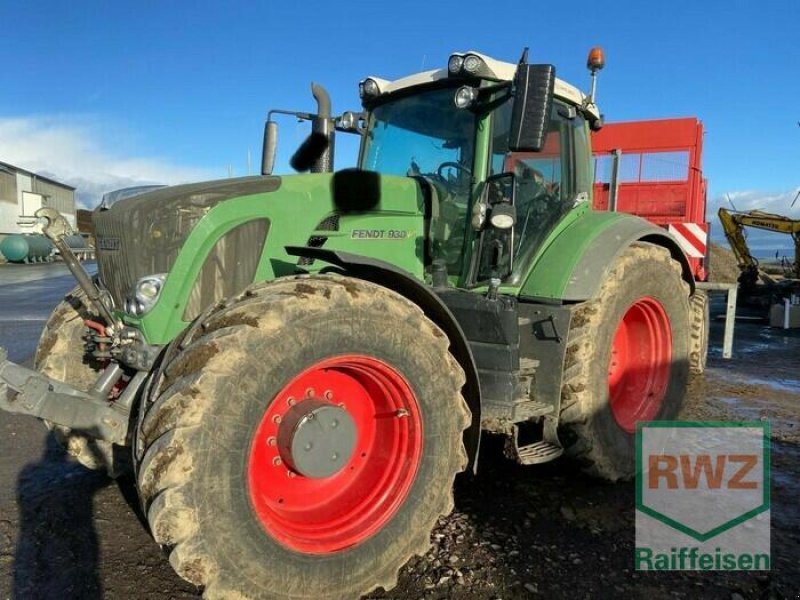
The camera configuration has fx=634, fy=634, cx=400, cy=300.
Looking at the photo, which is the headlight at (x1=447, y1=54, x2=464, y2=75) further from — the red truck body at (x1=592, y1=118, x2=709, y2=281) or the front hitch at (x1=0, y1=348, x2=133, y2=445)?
the red truck body at (x1=592, y1=118, x2=709, y2=281)

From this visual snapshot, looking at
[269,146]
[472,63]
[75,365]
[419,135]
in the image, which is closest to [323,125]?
[269,146]

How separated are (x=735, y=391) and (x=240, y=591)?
18.6ft

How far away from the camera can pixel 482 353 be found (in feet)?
11.3

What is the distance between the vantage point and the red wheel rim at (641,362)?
4.43 metres

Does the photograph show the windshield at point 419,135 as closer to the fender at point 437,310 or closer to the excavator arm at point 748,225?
the fender at point 437,310

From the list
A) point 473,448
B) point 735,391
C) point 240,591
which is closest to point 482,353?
point 473,448

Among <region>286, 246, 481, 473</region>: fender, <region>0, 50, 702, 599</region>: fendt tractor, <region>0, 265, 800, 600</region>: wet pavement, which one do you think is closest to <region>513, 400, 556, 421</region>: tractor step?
<region>0, 50, 702, 599</region>: fendt tractor

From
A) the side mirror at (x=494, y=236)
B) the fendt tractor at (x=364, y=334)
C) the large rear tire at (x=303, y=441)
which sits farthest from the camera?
the side mirror at (x=494, y=236)

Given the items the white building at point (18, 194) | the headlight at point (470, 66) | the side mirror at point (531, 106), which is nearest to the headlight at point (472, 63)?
the headlight at point (470, 66)

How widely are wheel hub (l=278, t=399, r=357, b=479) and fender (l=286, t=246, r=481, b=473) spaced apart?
0.65 meters

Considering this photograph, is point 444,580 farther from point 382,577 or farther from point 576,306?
point 576,306

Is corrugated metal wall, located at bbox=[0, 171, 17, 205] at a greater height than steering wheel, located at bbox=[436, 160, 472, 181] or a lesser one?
greater

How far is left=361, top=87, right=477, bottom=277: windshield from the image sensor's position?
3791 mm

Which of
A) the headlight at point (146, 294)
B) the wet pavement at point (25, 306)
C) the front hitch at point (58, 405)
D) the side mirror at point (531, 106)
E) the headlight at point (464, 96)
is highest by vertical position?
the headlight at point (464, 96)
